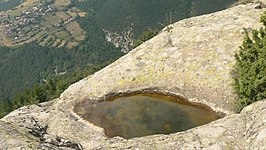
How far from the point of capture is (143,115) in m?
27.1

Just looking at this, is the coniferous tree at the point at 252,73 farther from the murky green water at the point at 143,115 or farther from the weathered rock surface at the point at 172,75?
the murky green water at the point at 143,115

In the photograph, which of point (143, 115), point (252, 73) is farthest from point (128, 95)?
point (252, 73)

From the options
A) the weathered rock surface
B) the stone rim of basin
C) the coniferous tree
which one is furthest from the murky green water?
the coniferous tree

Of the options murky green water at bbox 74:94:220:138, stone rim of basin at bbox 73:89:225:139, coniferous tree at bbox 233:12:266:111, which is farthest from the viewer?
stone rim of basin at bbox 73:89:225:139

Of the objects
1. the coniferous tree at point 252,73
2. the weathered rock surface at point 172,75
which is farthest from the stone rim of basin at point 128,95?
the coniferous tree at point 252,73

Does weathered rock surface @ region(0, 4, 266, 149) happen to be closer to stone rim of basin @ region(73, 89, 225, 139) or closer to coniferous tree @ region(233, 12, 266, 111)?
stone rim of basin @ region(73, 89, 225, 139)

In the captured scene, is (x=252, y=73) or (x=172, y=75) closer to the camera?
(x=252, y=73)

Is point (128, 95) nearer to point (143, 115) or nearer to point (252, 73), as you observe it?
point (143, 115)

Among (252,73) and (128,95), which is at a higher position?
(252,73)

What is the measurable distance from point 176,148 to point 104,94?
12.7 meters

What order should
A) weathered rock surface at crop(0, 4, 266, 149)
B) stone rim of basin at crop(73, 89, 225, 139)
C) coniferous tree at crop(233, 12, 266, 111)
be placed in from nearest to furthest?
coniferous tree at crop(233, 12, 266, 111), weathered rock surface at crop(0, 4, 266, 149), stone rim of basin at crop(73, 89, 225, 139)

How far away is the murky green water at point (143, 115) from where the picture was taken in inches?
986

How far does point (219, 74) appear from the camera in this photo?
2769 cm

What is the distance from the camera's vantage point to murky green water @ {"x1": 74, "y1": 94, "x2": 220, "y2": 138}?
82.2 ft
